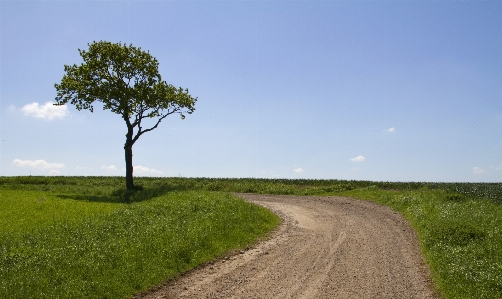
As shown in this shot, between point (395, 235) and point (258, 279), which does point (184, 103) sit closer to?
point (395, 235)

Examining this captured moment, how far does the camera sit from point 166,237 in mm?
16219

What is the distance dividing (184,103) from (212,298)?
3465 cm

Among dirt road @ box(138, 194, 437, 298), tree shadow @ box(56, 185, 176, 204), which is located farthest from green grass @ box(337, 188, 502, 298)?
tree shadow @ box(56, 185, 176, 204)

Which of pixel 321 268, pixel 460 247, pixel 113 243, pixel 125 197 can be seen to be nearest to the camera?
pixel 321 268

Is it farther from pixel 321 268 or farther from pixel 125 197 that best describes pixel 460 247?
pixel 125 197

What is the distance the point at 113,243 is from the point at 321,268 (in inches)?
311

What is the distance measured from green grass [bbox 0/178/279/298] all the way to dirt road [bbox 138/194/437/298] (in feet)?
3.29

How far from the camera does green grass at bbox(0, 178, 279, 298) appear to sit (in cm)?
1147

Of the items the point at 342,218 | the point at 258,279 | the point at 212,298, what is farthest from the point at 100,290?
the point at 342,218

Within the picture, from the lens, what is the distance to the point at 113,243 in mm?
15000

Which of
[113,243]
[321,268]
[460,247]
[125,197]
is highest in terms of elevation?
[125,197]

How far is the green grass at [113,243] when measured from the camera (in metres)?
11.5

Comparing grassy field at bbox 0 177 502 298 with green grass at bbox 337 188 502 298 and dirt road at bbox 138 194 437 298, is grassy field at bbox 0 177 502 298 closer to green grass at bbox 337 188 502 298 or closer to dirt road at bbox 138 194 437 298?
green grass at bbox 337 188 502 298

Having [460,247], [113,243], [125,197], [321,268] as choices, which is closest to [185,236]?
[113,243]
